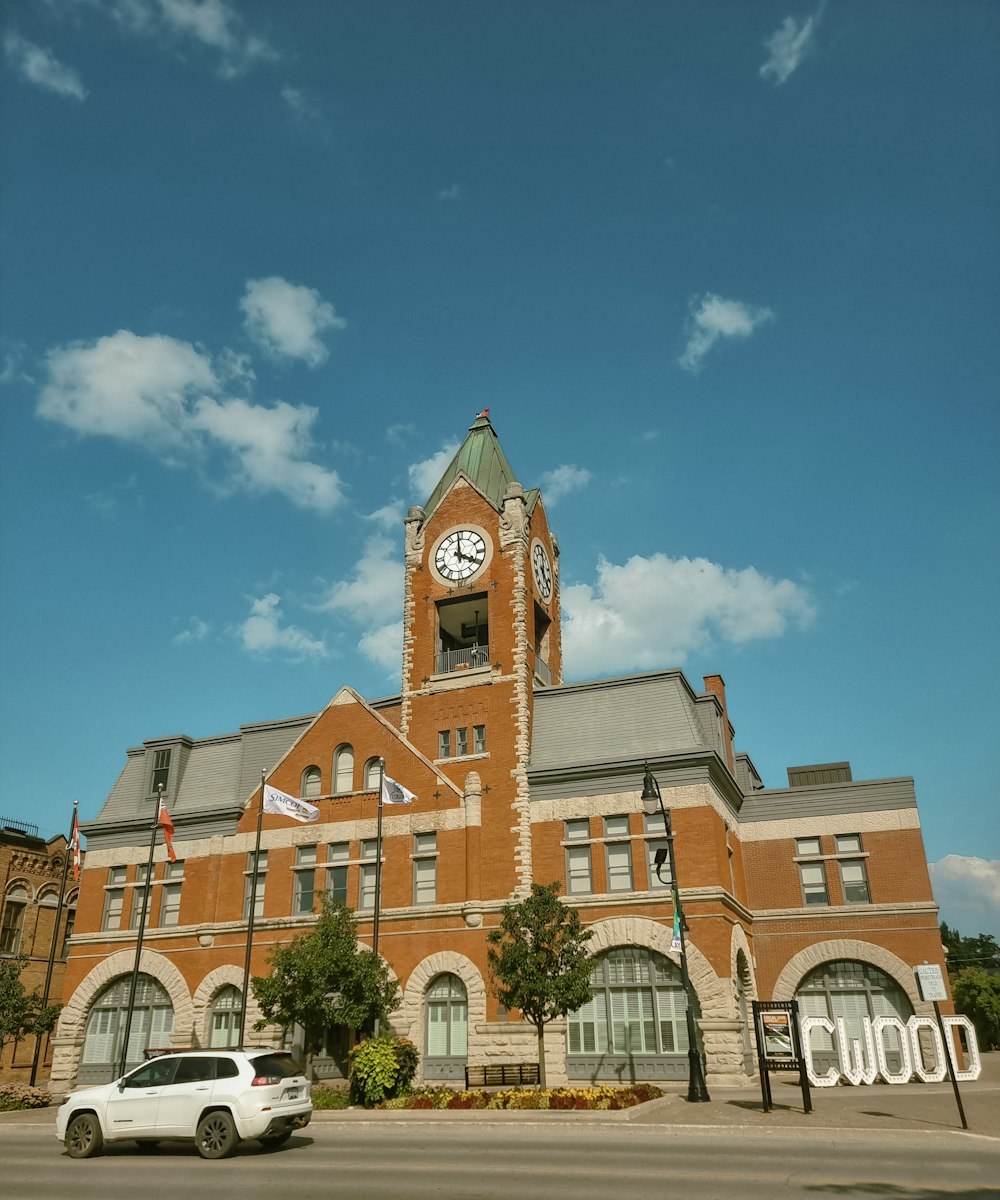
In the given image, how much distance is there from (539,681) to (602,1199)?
29340mm

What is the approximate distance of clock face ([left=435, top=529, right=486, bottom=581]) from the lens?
42.3 m

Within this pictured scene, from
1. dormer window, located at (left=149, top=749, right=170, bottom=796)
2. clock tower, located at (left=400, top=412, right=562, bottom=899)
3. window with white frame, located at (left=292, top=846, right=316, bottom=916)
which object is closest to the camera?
clock tower, located at (left=400, top=412, right=562, bottom=899)

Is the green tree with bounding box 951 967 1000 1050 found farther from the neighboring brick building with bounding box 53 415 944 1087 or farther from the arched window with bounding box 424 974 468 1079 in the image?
the arched window with bounding box 424 974 468 1079

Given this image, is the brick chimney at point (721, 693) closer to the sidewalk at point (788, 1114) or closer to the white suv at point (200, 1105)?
the sidewalk at point (788, 1114)

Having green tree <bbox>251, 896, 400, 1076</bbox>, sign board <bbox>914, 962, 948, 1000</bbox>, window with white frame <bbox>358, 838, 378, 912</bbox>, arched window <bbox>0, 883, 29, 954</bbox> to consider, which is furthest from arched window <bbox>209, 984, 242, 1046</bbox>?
sign board <bbox>914, 962, 948, 1000</bbox>

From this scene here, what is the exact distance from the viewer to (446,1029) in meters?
34.4

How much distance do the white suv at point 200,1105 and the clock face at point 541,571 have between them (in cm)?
2695

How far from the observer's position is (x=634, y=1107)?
21984mm

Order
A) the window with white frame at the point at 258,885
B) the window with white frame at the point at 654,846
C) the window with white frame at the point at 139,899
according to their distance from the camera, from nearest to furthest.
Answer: the window with white frame at the point at 654,846 < the window with white frame at the point at 258,885 < the window with white frame at the point at 139,899

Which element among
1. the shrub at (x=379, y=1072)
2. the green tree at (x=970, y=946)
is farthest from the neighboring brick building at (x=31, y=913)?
the green tree at (x=970, y=946)

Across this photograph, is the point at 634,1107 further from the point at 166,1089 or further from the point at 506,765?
the point at 506,765

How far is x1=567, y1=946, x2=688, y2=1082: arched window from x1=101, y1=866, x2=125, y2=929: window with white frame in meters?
20.7

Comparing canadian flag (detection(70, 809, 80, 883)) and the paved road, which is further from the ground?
canadian flag (detection(70, 809, 80, 883))

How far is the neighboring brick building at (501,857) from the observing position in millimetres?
33281
